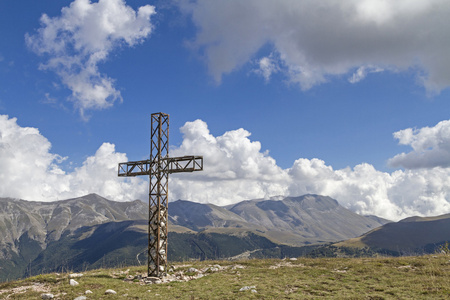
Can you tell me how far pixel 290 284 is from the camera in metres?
22.9

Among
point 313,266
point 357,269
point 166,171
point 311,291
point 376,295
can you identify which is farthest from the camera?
point 166,171

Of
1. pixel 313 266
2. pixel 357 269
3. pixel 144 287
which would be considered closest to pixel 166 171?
pixel 144 287

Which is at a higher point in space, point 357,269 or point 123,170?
point 123,170

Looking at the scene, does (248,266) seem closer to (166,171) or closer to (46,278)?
(166,171)

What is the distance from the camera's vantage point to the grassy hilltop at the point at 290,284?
19.6 metres

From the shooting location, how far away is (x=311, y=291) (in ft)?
67.7

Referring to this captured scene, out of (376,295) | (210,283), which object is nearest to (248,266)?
(210,283)

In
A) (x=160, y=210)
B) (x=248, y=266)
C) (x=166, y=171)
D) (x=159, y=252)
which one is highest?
(x=166, y=171)

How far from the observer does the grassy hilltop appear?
64.3 feet

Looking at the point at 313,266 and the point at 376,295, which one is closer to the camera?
the point at 376,295

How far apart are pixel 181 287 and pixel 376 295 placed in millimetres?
14251

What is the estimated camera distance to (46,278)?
27859 mm

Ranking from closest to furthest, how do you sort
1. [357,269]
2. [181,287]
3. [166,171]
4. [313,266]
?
[181,287]
[357,269]
[313,266]
[166,171]

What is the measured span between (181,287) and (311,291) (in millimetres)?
10201
